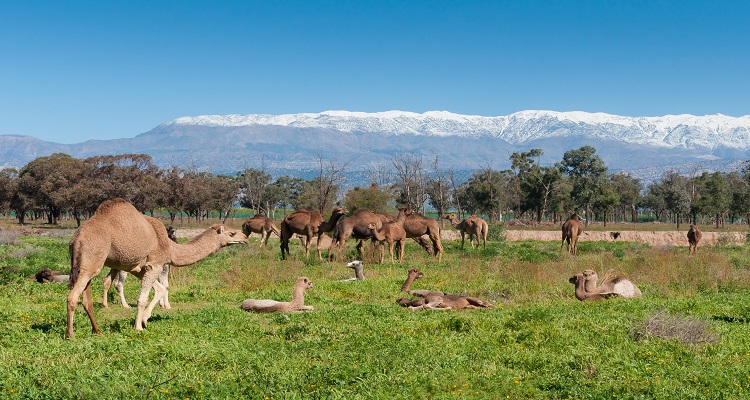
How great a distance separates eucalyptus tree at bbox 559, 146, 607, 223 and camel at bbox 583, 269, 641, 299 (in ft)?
268

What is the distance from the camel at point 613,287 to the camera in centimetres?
1593

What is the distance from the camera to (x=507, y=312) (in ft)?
43.7

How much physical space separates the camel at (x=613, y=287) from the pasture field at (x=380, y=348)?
0.40m

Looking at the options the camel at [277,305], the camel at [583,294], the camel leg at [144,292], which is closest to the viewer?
the camel leg at [144,292]

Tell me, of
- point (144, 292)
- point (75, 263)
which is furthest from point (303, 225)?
point (75, 263)

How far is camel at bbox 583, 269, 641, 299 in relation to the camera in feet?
52.3

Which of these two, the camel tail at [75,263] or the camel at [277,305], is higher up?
the camel tail at [75,263]

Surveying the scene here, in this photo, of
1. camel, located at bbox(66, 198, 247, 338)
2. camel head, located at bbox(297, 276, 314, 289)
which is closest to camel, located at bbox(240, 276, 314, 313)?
camel head, located at bbox(297, 276, 314, 289)

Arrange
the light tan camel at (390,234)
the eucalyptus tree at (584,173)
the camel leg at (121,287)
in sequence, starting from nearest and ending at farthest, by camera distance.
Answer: the camel leg at (121,287)
the light tan camel at (390,234)
the eucalyptus tree at (584,173)

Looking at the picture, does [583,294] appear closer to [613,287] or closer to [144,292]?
[613,287]

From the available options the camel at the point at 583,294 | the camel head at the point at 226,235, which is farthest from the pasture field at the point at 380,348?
the camel head at the point at 226,235

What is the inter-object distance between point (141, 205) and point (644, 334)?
65274 mm

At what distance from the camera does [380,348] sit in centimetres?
988

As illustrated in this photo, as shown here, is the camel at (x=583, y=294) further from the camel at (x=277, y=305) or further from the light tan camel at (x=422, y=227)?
the light tan camel at (x=422, y=227)
